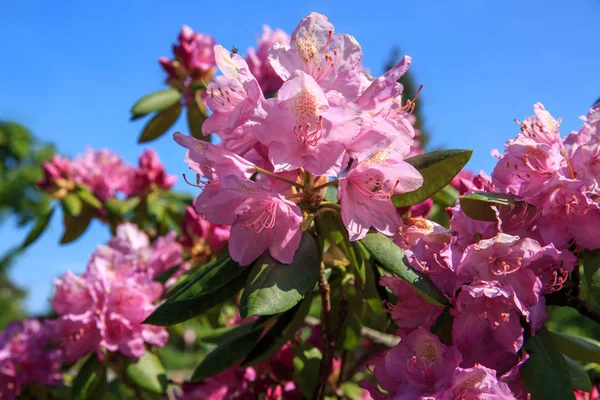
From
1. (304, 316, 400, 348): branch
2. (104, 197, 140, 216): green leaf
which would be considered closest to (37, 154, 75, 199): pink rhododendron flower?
(104, 197, 140, 216): green leaf

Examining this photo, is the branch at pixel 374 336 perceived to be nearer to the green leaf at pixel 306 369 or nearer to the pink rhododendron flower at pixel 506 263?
the green leaf at pixel 306 369

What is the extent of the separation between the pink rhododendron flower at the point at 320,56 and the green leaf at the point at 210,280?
32 cm

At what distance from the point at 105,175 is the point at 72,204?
0.83 ft

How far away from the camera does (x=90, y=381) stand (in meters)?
1.50

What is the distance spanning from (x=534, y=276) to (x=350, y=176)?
30 centimetres

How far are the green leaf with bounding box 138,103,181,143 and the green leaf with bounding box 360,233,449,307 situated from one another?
1251 millimetres

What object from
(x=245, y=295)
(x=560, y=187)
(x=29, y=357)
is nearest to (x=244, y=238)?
(x=245, y=295)

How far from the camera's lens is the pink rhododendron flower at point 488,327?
81 centimetres

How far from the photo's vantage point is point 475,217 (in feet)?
2.89

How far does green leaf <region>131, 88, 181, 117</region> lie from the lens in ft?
6.06

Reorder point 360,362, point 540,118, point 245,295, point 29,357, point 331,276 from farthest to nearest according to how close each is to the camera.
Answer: point 29,357
point 360,362
point 331,276
point 540,118
point 245,295

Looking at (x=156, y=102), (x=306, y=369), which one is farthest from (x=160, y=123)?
(x=306, y=369)

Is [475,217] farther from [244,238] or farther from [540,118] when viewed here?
[244,238]

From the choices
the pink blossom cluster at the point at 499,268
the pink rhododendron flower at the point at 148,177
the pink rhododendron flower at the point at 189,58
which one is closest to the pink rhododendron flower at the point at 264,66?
the pink rhododendron flower at the point at 189,58
